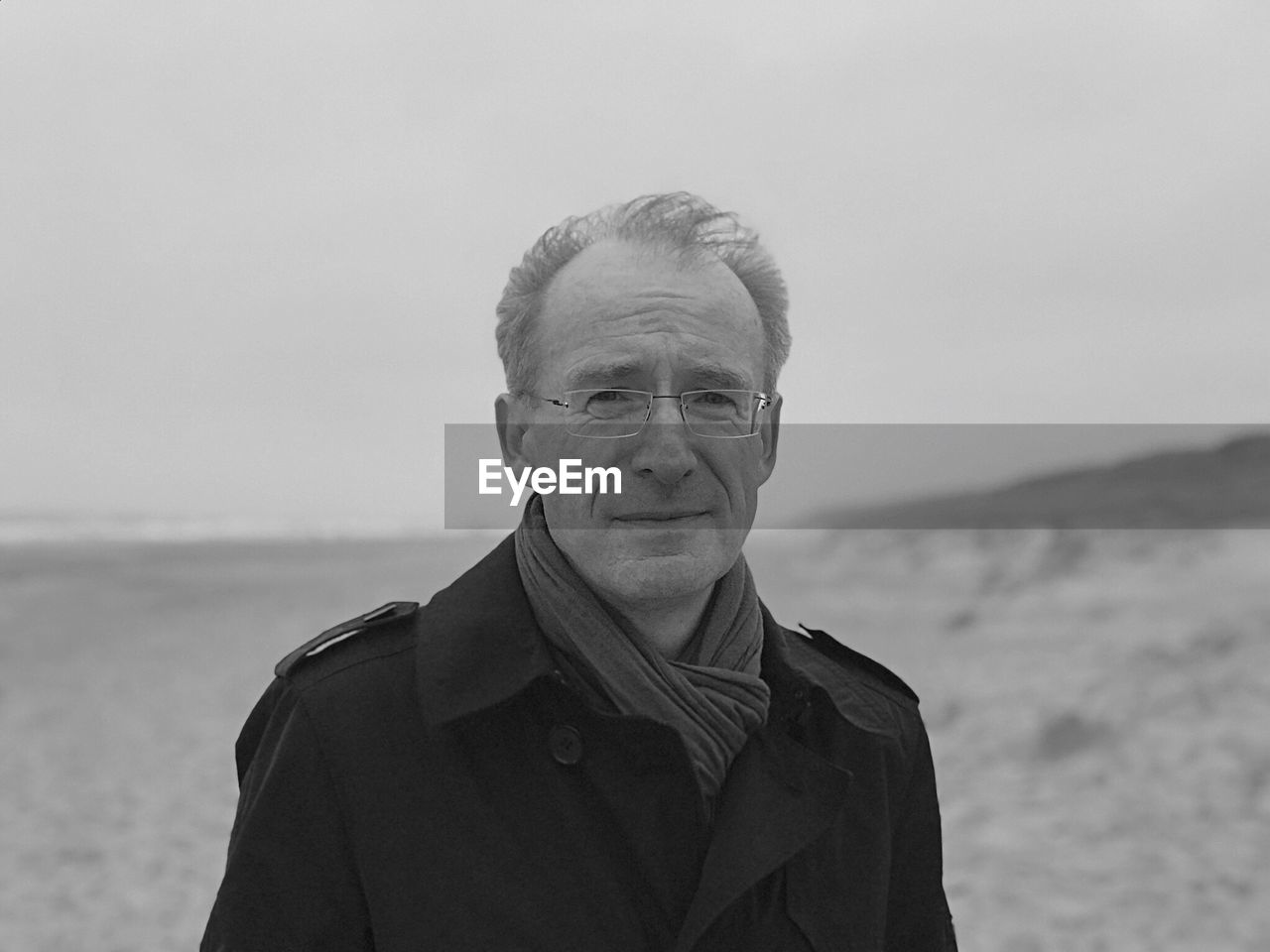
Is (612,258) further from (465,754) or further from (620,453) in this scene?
(465,754)

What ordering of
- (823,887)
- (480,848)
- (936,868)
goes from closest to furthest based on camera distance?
(480,848)
(823,887)
(936,868)

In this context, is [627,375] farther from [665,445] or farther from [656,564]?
[656,564]

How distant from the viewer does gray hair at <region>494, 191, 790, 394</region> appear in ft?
7.07

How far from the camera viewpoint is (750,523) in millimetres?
2133

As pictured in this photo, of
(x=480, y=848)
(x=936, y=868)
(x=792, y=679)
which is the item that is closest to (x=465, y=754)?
(x=480, y=848)

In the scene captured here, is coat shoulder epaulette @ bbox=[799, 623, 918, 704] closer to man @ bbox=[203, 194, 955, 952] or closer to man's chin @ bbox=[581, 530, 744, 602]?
man @ bbox=[203, 194, 955, 952]

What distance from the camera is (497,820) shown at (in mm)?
1940

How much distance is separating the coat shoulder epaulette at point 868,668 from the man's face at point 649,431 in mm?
532

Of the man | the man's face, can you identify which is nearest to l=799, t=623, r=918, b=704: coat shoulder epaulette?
the man

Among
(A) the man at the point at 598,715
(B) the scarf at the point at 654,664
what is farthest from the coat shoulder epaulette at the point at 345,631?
(B) the scarf at the point at 654,664

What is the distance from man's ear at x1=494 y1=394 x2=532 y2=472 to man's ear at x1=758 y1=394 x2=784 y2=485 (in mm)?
440

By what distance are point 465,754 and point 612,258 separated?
875 millimetres

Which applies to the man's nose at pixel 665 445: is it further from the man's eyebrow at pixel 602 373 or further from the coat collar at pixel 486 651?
the coat collar at pixel 486 651

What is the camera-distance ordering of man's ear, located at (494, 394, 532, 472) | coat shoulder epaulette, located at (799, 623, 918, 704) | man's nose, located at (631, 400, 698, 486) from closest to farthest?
man's nose, located at (631, 400, 698, 486) < man's ear, located at (494, 394, 532, 472) < coat shoulder epaulette, located at (799, 623, 918, 704)
